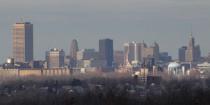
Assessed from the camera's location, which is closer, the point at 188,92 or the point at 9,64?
the point at 188,92

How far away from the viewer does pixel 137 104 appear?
6431 cm

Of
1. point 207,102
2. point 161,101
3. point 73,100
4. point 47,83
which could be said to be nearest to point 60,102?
point 73,100

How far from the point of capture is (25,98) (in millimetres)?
77688

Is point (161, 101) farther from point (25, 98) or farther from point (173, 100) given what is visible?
point (25, 98)

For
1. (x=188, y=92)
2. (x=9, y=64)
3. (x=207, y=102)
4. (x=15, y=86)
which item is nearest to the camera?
(x=207, y=102)

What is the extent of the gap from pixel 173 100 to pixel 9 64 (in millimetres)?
126752

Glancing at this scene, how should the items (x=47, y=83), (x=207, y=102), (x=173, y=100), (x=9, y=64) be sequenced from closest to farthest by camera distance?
(x=207, y=102) < (x=173, y=100) < (x=47, y=83) < (x=9, y=64)

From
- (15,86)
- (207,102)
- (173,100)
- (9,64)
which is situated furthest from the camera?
(9,64)

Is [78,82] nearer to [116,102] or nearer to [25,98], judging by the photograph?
[25,98]

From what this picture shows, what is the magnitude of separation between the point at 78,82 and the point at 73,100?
45.7 meters

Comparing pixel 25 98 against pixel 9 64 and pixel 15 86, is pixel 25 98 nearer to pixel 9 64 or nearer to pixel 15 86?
pixel 15 86

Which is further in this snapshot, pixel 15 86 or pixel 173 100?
pixel 15 86

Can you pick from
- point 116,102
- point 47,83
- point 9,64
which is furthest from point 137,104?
point 9,64

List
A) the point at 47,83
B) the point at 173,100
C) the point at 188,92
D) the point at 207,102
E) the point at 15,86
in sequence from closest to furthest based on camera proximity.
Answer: the point at 207,102 → the point at 173,100 → the point at 188,92 → the point at 15,86 → the point at 47,83
